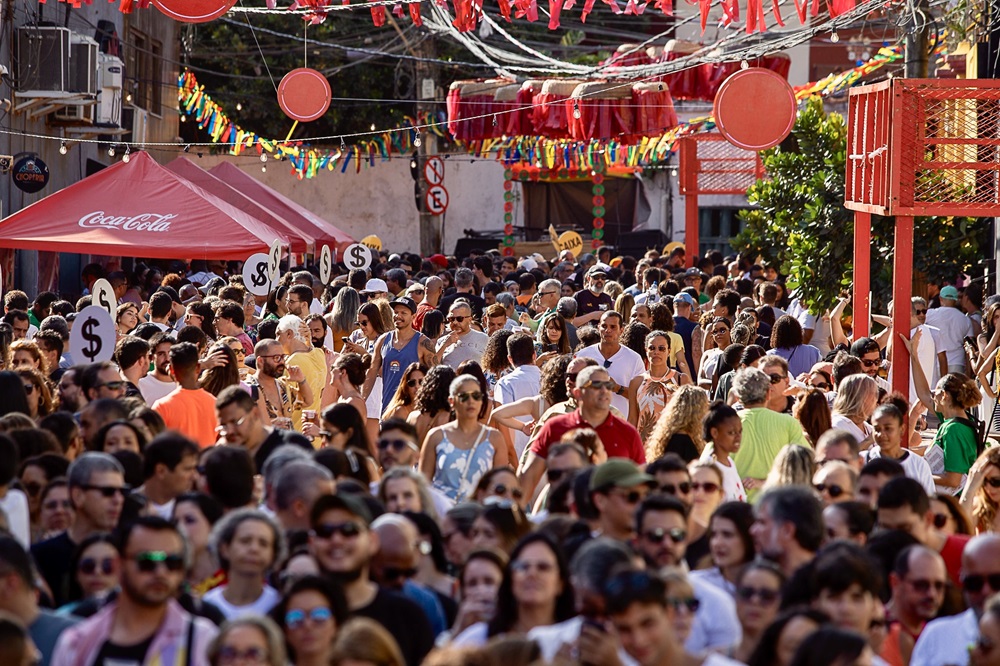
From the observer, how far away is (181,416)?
28.3 ft

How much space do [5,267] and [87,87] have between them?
2711 millimetres

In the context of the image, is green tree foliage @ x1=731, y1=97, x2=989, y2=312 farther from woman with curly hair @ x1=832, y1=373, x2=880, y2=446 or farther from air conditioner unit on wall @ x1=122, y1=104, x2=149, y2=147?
air conditioner unit on wall @ x1=122, y1=104, x2=149, y2=147

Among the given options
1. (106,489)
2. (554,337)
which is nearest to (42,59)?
(554,337)

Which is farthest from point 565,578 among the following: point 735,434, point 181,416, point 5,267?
point 5,267

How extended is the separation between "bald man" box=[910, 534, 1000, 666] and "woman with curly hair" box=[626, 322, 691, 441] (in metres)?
4.87

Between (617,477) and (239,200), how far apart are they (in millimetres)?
18394

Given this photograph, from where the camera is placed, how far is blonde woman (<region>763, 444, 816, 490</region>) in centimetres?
709

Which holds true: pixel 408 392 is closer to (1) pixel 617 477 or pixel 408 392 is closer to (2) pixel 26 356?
(2) pixel 26 356

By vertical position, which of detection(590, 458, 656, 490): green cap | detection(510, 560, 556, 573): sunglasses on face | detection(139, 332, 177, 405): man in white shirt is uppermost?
detection(139, 332, 177, 405): man in white shirt

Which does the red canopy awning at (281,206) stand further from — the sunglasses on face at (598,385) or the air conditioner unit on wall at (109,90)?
the sunglasses on face at (598,385)

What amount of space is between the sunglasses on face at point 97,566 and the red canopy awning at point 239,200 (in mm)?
17519

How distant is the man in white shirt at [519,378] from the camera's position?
10.1m

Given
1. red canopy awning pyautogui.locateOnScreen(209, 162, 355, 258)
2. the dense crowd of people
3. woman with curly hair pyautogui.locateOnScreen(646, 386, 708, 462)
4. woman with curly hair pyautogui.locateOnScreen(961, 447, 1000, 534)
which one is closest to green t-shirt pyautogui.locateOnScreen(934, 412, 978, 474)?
the dense crowd of people

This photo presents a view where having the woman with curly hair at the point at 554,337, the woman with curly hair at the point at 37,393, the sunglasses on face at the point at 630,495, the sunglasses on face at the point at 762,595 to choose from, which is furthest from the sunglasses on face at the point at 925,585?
the woman with curly hair at the point at 554,337
